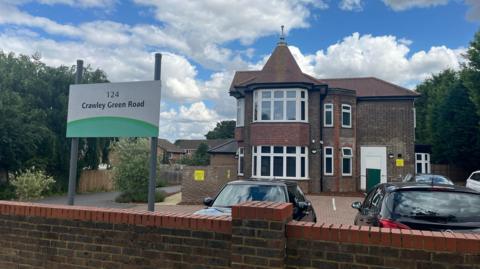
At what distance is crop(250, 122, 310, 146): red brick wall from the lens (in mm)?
21469

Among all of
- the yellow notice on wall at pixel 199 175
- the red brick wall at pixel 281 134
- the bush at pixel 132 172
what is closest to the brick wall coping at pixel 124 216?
the yellow notice on wall at pixel 199 175

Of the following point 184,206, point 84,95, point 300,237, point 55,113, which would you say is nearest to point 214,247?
point 300,237

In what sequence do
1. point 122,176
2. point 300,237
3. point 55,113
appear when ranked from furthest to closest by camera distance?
point 55,113 < point 122,176 < point 300,237

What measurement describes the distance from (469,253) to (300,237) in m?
1.41

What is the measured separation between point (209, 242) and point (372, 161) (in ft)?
75.5

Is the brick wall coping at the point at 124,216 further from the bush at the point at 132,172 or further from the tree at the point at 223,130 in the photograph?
the tree at the point at 223,130

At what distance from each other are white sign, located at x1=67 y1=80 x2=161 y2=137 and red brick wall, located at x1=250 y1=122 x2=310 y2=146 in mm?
14959

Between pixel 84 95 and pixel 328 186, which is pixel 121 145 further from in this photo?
pixel 84 95

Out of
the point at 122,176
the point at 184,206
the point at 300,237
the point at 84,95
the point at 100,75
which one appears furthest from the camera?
the point at 100,75

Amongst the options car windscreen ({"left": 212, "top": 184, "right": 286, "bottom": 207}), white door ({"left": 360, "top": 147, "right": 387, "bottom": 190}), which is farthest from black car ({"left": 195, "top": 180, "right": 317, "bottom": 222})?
white door ({"left": 360, "top": 147, "right": 387, "bottom": 190})

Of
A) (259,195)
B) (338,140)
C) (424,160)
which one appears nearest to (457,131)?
(424,160)

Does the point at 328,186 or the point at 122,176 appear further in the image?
the point at 328,186

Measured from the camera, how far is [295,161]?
21.7 m

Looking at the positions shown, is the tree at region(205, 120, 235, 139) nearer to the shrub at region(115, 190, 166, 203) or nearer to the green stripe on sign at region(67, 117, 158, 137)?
the shrub at region(115, 190, 166, 203)
